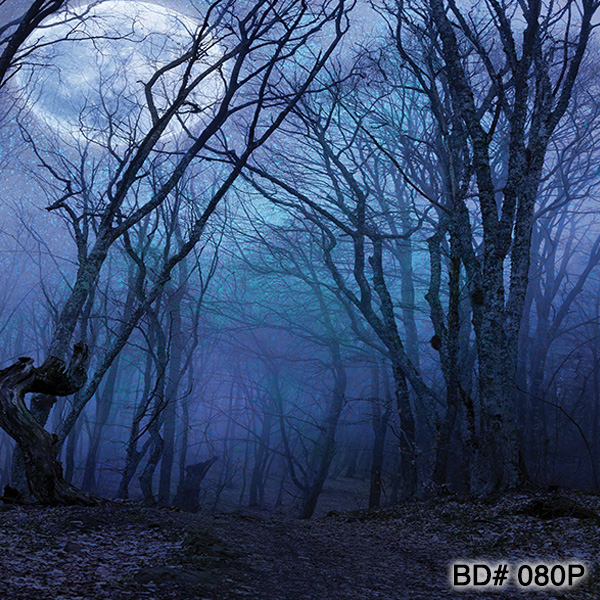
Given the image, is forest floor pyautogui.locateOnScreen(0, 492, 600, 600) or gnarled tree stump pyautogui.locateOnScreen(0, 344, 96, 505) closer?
forest floor pyautogui.locateOnScreen(0, 492, 600, 600)

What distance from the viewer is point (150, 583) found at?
10.2 feet

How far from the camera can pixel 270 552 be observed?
14.4ft

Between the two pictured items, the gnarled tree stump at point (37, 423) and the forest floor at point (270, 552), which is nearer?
the forest floor at point (270, 552)

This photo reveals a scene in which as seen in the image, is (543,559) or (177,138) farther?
(177,138)

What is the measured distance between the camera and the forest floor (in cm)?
312

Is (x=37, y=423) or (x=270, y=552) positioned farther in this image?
(x=37, y=423)

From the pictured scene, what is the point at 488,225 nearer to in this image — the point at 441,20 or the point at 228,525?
the point at 441,20

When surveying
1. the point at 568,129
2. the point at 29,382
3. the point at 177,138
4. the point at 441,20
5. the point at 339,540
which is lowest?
the point at 339,540

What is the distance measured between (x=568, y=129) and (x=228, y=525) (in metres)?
12.4

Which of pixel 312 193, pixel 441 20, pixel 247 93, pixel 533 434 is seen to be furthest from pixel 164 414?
pixel 441 20

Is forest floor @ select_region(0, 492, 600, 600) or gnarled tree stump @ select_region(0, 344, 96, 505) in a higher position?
gnarled tree stump @ select_region(0, 344, 96, 505)

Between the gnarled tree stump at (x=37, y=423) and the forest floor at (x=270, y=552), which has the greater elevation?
the gnarled tree stump at (x=37, y=423)

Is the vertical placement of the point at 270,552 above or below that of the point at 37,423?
below

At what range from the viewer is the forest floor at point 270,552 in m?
3.12
